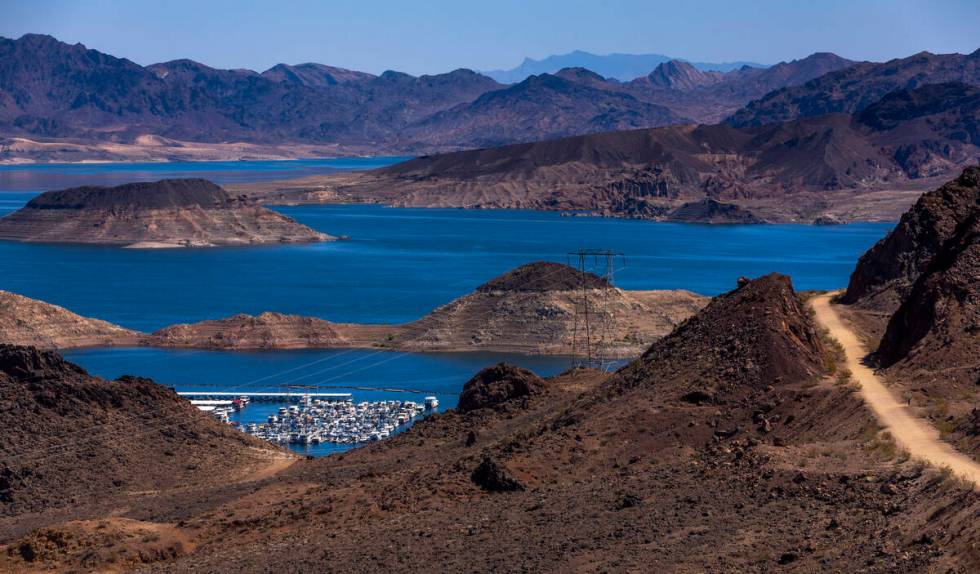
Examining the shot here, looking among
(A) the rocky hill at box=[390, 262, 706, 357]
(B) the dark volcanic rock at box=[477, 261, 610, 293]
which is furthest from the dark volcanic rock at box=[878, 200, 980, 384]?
(B) the dark volcanic rock at box=[477, 261, 610, 293]

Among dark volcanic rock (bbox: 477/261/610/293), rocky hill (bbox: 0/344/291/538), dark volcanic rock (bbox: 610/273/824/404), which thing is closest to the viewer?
dark volcanic rock (bbox: 610/273/824/404)

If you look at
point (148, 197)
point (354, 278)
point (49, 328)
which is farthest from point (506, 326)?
point (148, 197)

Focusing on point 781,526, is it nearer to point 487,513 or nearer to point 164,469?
point 487,513

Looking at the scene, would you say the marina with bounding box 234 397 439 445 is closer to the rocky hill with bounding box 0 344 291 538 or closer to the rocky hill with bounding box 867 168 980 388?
the rocky hill with bounding box 0 344 291 538

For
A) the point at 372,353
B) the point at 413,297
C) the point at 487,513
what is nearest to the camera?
the point at 487,513

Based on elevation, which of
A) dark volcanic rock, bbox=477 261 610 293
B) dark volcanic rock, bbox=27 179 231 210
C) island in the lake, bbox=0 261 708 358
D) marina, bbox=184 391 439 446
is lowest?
marina, bbox=184 391 439 446

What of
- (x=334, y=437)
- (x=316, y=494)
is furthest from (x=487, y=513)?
(x=334, y=437)

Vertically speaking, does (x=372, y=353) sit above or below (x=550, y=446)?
below
